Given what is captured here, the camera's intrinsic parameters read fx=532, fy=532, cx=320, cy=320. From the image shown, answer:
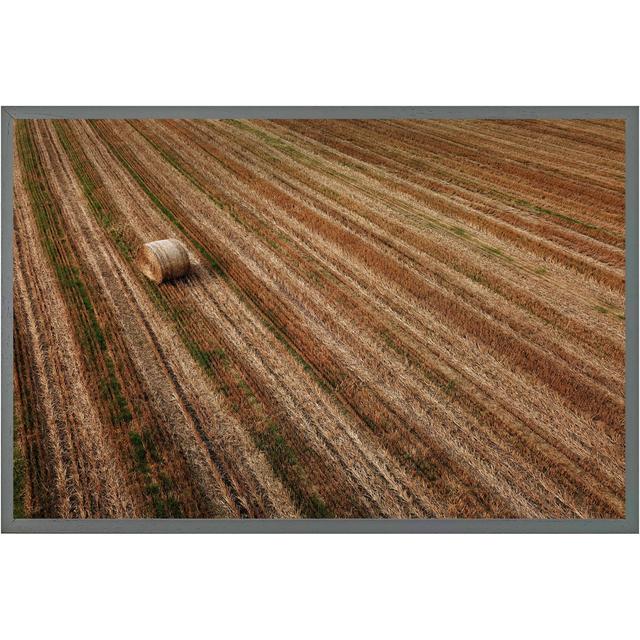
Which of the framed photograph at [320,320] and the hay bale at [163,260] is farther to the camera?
the hay bale at [163,260]

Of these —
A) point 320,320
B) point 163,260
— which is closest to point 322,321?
point 320,320

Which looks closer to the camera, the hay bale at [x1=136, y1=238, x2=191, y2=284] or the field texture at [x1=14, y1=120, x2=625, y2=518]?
the field texture at [x1=14, y1=120, x2=625, y2=518]

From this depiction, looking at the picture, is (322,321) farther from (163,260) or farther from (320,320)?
(163,260)

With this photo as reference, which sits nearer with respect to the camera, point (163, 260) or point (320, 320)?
point (320, 320)

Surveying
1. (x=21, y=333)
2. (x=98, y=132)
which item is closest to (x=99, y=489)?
(x=21, y=333)

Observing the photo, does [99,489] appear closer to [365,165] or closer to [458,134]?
[365,165]
